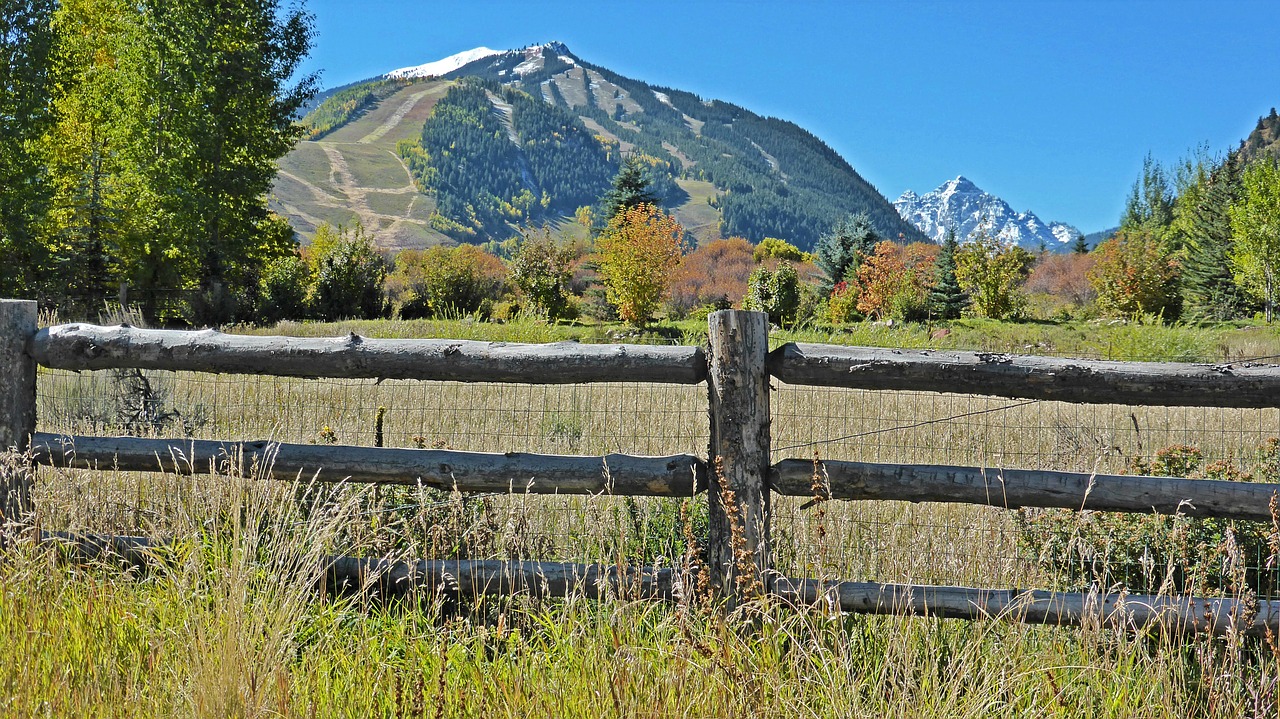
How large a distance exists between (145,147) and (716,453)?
77.1 ft

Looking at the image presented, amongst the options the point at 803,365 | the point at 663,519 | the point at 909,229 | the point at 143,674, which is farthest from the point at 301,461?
the point at 909,229

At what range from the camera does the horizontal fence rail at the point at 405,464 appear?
334 centimetres

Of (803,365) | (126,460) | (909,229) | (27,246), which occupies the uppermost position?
(909,229)

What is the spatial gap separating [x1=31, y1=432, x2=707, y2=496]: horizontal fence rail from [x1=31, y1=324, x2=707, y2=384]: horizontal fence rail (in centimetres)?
34

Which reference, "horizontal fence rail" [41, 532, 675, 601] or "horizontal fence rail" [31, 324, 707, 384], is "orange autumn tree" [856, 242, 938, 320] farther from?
"horizontal fence rail" [41, 532, 675, 601]

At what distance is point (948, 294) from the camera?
29031 millimetres

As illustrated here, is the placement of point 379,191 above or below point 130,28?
above

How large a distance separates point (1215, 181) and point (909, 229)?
5721 inches

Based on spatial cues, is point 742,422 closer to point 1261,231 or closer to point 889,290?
point 889,290

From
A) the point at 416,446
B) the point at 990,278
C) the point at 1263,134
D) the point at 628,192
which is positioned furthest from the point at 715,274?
the point at 1263,134

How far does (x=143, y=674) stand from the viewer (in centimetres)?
250

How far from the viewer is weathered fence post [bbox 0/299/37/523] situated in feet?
12.3

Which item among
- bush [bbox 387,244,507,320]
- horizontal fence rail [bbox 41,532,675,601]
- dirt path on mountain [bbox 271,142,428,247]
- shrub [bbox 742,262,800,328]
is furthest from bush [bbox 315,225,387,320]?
dirt path on mountain [bbox 271,142,428,247]

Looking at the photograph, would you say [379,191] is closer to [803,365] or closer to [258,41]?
[258,41]
